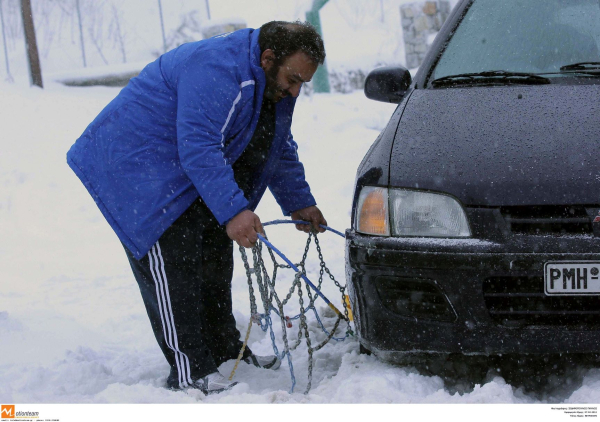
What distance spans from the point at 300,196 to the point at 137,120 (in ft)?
2.90

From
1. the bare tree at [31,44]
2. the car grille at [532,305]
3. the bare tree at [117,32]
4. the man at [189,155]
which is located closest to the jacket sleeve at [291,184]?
the man at [189,155]

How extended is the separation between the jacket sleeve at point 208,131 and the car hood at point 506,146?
60cm

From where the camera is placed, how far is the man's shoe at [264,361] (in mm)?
3090

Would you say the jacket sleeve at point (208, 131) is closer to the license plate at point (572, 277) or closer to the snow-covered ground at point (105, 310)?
the snow-covered ground at point (105, 310)

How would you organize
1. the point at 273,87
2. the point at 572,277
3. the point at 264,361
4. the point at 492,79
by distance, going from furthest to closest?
the point at 264,361, the point at 492,79, the point at 273,87, the point at 572,277

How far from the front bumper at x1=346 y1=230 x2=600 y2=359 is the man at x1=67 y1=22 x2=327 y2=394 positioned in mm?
595

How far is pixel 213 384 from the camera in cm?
271

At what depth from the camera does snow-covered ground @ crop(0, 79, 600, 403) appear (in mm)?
2408

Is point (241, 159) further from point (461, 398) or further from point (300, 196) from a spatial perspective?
point (461, 398)

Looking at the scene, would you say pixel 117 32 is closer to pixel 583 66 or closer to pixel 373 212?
pixel 583 66

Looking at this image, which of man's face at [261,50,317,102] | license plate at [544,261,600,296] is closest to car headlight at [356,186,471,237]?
license plate at [544,261,600,296]

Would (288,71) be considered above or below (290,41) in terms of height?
below

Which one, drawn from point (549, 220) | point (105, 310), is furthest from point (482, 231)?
point (105, 310)

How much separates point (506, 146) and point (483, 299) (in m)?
0.54
